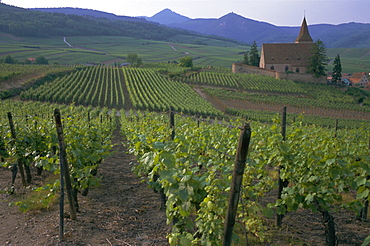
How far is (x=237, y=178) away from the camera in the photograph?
2.95 metres

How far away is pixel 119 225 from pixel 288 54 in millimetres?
64177

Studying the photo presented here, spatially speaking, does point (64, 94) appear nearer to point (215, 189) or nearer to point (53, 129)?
point (53, 129)

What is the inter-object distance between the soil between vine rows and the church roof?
6042 cm

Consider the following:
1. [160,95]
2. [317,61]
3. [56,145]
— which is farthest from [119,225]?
[317,61]

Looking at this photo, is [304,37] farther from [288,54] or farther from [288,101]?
[288,101]

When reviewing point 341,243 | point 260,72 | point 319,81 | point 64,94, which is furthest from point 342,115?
point 341,243

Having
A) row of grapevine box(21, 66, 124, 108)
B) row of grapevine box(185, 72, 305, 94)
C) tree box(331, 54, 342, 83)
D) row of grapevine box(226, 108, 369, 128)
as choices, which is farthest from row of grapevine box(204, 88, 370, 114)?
row of grapevine box(21, 66, 124, 108)

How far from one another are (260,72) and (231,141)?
58.3 meters

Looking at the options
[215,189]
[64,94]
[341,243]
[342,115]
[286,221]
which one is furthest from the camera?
[342,115]

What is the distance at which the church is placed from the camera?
61.1 metres

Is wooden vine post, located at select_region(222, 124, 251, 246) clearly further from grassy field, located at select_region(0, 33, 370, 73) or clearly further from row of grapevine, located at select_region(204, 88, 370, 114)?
grassy field, located at select_region(0, 33, 370, 73)

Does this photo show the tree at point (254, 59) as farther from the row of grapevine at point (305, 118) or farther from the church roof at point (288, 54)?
the row of grapevine at point (305, 118)

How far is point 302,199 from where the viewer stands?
4.34 m

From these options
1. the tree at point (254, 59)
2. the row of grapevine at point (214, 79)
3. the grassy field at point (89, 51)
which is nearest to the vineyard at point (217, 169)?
the row of grapevine at point (214, 79)
